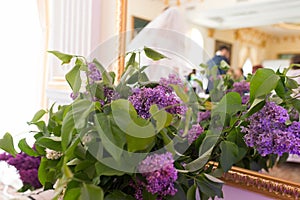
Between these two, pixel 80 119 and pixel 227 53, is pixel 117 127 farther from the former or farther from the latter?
pixel 227 53

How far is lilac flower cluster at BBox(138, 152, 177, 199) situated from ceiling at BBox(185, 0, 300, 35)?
0.53 m

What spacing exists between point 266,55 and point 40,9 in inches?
36.5

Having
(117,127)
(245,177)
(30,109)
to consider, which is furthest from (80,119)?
(30,109)

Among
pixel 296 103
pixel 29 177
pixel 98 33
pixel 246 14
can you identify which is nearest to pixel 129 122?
pixel 296 103

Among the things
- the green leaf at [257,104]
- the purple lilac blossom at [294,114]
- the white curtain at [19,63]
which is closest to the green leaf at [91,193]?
the green leaf at [257,104]

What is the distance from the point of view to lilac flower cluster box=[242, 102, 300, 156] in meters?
0.37

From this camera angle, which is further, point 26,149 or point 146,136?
point 26,149

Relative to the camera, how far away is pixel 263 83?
1.22 ft

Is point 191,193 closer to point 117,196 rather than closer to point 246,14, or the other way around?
point 117,196

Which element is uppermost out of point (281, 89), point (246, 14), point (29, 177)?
point (246, 14)

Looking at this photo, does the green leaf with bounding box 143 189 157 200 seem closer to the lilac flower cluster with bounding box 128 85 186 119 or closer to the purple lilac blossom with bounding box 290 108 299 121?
the lilac flower cluster with bounding box 128 85 186 119

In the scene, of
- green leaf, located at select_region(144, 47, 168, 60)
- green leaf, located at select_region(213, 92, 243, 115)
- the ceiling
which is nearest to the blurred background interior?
the ceiling

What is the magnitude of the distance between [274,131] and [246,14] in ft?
1.45

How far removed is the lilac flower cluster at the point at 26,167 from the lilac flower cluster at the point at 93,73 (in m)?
0.29
